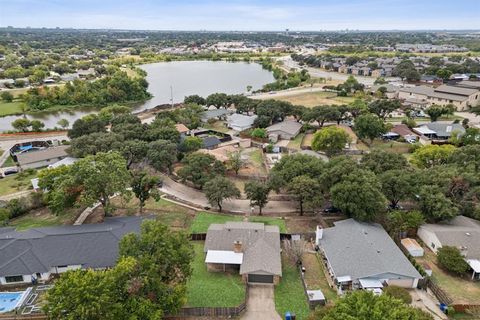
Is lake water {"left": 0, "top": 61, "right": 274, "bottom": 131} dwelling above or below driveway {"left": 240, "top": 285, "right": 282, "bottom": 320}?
above

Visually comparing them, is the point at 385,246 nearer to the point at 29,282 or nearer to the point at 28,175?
the point at 29,282

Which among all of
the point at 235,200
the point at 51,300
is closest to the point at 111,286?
the point at 51,300

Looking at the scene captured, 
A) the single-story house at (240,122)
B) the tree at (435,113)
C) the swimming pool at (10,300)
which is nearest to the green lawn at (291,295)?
the swimming pool at (10,300)

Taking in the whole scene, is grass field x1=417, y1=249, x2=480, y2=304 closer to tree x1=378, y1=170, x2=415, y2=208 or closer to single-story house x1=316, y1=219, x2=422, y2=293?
single-story house x1=316, y1=219, x2=422, y2=293

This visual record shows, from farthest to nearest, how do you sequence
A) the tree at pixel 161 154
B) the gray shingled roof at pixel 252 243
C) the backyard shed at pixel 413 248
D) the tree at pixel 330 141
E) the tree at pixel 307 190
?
the tree at pixel 330 141 < the tree at pixel 161 154 < the tree at pixel 307 190 < the backyard shed at pixel 413 248 < the gray shingled roof at pixel 252 243

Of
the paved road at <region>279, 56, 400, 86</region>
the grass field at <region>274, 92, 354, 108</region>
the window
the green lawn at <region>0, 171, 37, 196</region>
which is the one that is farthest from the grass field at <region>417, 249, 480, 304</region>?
the paved road at <region>279, 56, 400, 86</region>

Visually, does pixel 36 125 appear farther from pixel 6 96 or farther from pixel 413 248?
pixel 413 248

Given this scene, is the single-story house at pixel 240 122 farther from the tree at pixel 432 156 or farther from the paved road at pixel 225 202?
the tree at pixel 432 156
